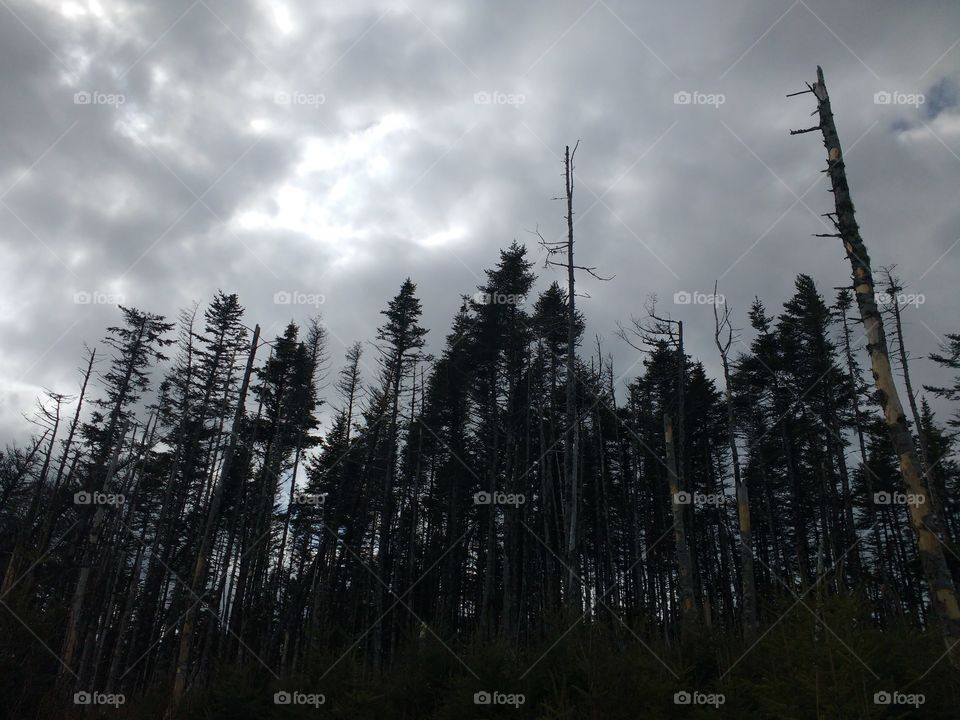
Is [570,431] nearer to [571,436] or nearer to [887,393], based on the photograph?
[571,436]

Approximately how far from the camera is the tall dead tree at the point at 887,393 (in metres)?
7.69

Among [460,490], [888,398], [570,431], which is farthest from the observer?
[460,490]

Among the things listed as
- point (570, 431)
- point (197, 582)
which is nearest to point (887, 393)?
point (570, 431)

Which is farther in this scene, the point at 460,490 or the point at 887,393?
the point at 460,490

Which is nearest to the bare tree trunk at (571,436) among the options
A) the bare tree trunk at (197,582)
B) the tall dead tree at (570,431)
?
the tall dead tree at (570,431)

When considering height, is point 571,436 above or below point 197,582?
above

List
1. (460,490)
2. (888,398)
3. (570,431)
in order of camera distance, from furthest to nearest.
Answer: (460,490), (570,431), (888,398)

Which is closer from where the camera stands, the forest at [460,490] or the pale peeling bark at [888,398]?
the pale peeling bark at [888,398]

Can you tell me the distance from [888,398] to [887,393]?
0.27 ft

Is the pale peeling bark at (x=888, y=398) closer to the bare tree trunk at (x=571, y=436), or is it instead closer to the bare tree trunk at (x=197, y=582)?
the bare tree trunk at (x=571, y=436)

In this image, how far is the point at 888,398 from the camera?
8.87 metres

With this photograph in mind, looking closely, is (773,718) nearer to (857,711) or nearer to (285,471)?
A: (857,711)

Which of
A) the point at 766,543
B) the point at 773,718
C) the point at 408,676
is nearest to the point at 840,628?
the point at 773,718

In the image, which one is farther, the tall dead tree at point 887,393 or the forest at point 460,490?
the forest at point 460,490
